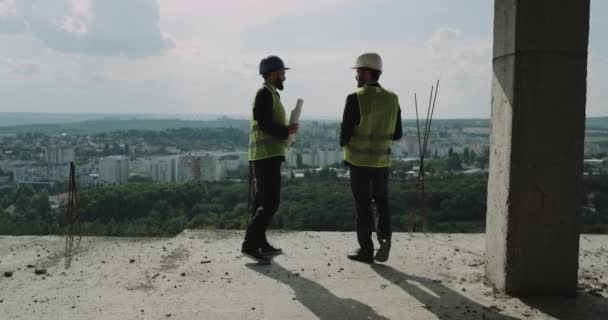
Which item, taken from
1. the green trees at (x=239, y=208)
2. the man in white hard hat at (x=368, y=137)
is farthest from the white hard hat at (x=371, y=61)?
the green trees at (x=239, y=208)

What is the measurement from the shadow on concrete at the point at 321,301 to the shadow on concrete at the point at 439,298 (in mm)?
443

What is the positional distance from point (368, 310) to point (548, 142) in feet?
5.43

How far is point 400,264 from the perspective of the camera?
4.68 m

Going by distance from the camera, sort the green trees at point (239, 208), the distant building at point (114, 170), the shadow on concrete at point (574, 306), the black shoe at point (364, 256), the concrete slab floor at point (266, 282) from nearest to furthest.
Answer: the shadow on concrete at point (574, 306), the concrete slab floor at point (266, 282), the black shoe at point (364, 256), the green trees at point (239, 208), the distant building at point (114, 170)

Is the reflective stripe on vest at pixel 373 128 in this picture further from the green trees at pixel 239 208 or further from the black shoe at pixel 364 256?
the green trees at pixel 239 208

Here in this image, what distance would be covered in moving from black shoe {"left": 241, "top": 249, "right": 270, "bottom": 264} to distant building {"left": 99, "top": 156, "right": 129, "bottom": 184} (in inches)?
886

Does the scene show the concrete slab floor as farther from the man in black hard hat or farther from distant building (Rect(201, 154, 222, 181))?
distant building (Rect(201, 154, 222, 181))

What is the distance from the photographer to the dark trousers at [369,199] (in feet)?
14.9

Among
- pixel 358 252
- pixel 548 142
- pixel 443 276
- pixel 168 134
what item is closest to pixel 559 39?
pixel 548 142

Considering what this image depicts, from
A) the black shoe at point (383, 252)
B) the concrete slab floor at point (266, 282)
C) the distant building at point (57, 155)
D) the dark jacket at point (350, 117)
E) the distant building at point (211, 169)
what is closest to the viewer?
the concrete slab floor at point (266, 282)

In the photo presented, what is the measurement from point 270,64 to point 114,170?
80.8ft

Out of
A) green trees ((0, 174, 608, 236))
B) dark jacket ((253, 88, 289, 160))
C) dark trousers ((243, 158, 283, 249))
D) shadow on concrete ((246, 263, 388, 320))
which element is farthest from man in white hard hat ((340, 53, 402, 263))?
green trees ((0, 174, 608, 236))

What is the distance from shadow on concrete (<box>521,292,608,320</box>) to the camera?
11.1ft

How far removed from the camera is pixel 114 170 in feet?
90.0
